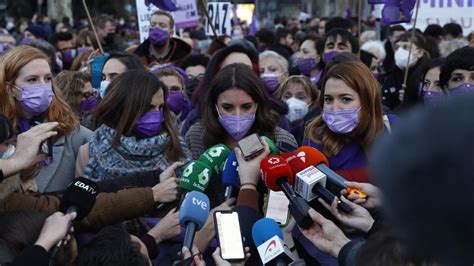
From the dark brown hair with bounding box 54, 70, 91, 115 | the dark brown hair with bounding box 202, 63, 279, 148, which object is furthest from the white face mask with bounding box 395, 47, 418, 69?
the dark brown hair with bounding box 202, 63, 279, 148

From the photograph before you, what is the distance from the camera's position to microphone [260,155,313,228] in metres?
2.74

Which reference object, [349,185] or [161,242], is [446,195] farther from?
[161,242]

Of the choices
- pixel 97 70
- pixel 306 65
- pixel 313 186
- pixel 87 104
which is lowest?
pixel 306 65

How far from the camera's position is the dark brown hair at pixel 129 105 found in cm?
389

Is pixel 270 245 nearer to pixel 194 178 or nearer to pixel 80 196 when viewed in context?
pixel 80 196

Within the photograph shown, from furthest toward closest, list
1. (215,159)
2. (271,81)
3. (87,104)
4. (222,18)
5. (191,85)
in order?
(222,18), (271,81), (191,85), (87,104), (215,159)

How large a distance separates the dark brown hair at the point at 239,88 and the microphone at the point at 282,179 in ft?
3.57

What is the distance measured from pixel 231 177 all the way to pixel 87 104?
2927mm

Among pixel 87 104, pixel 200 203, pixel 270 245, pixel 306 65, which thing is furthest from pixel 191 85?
pixel 270 245

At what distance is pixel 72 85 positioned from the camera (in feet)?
19.7

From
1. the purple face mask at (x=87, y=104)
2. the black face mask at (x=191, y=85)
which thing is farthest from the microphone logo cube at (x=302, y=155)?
the black face mask at (x=191, y=85)

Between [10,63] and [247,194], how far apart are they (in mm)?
1687

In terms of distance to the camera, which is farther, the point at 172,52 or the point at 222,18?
the point at 222,18

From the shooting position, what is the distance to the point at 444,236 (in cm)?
92
